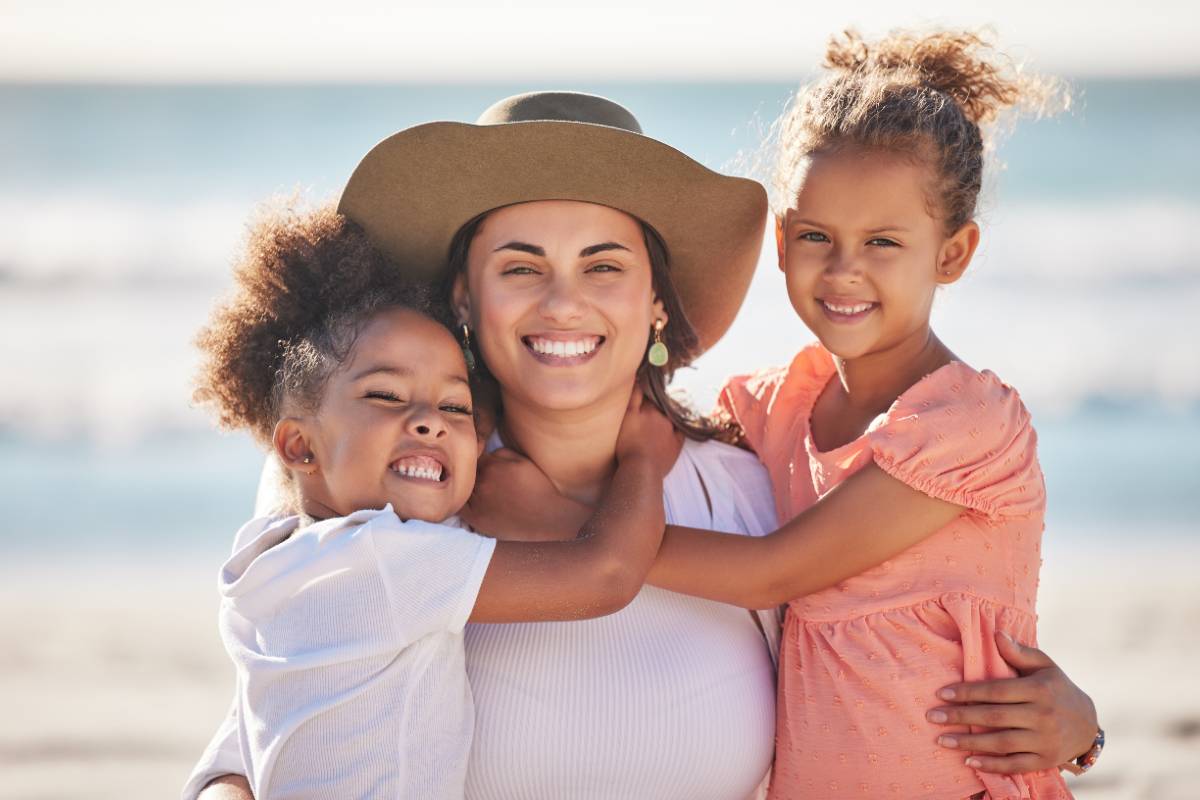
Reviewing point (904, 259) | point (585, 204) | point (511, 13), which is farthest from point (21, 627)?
point (511, 13)

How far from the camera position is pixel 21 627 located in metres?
6.68

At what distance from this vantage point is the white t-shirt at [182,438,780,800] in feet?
10.1

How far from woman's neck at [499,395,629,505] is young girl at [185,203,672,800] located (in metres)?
0.15

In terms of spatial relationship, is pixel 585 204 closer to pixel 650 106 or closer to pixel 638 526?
pixel 638 526

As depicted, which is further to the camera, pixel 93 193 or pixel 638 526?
pixel 93 193

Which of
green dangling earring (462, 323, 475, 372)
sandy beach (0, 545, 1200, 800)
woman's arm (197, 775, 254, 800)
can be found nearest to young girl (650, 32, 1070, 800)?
green dangling earring (462, 323, 475, 372)

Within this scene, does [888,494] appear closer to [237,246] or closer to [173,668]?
[237,246]

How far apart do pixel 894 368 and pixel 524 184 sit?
3.50 feet

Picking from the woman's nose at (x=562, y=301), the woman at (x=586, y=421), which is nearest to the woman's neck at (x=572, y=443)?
the woman at (x=586, y=421)

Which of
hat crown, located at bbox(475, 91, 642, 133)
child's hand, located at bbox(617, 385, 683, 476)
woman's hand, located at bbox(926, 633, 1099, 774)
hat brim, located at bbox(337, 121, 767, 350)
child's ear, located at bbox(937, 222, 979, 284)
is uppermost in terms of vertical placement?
hat crown, located at bbox(475, 91, 642, 133)

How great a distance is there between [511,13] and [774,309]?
43.9 ft

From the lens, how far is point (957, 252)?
3.45 metres

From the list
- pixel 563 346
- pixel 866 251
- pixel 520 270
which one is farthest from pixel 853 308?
pixel 520 270

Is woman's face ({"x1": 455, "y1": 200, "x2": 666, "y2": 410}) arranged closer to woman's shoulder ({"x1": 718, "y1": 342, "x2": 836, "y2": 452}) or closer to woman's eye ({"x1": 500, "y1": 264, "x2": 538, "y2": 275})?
woman's eye ({"x1": 500, "y1": 264, "x2": 538, "y2": 275})
